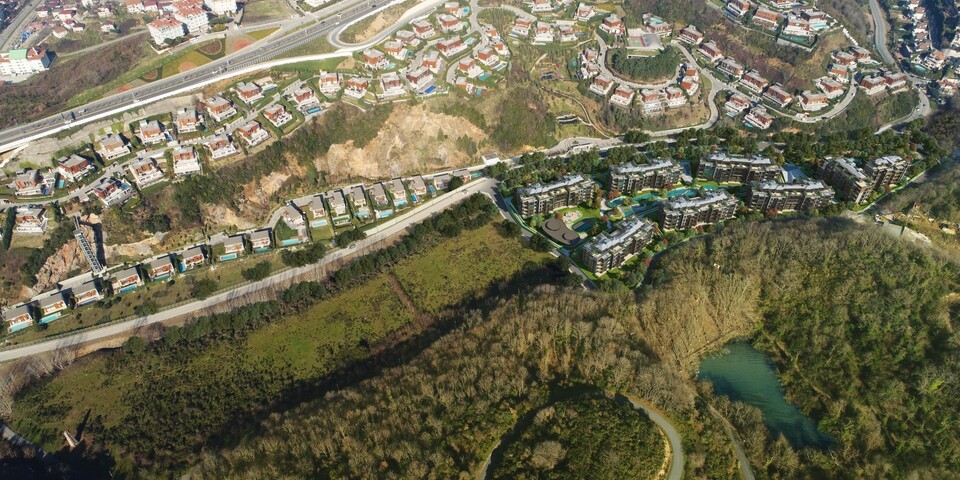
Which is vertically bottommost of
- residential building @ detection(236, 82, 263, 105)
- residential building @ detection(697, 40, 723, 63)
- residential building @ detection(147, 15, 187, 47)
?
residential building @ detection(697, 40, 723, 63)

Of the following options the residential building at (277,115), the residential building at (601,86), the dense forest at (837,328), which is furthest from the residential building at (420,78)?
the dense forest at (837,328)

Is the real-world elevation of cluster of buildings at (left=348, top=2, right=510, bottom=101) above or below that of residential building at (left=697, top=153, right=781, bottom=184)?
above

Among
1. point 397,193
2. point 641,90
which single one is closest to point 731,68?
point 641,90

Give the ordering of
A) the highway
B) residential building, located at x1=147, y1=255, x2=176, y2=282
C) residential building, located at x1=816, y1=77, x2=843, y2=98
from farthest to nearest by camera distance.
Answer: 1. residential building, located at x1=816, y1=77, x2=843, y2=98
2. the highway
3. residential building, located at x1=147, y1=255, x2=176, y2=282

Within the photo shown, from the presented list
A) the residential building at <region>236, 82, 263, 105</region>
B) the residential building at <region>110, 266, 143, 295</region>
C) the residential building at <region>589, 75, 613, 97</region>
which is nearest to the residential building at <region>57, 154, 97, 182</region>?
the residential building at <region>110, 266, 143, 295</region>

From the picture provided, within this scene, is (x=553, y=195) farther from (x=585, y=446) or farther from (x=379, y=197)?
(x=585, y=446)

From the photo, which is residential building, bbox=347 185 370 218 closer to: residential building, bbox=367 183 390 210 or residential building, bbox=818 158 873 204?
residential building, bbox=367 183 390 210
